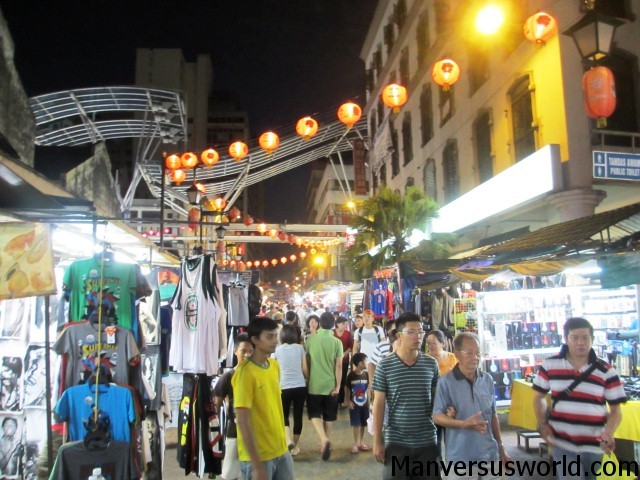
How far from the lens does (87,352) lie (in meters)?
4.29

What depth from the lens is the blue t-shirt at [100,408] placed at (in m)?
4.14

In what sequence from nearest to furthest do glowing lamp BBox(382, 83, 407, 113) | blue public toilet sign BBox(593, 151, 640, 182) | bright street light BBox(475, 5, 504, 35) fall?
bright street light BBox(475, 5, 504, 35)
blue public toilet sign BBox(593, 151, 640, 182)
glowing lamp BBox(382, 83, 407, 113)

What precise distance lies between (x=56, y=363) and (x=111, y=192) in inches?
244

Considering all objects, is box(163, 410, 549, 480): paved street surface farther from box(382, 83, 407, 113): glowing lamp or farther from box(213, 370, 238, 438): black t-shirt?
box(382, 83, 407, 113): glowing lamp

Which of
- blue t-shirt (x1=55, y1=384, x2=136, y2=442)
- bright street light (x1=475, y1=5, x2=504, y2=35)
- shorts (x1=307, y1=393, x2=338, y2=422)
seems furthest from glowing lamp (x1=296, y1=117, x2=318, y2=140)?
blue t-shirt (x1=55, y1=384, x2=136, y2=442)

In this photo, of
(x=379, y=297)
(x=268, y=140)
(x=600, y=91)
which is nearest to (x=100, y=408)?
(x=600, y=91)

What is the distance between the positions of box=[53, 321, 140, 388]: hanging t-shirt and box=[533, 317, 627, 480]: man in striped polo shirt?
3892 mm

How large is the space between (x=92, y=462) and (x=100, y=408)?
1.41 feet

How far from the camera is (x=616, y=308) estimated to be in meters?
9.07

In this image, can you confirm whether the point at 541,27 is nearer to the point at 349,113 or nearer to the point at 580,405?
the point at 349,113

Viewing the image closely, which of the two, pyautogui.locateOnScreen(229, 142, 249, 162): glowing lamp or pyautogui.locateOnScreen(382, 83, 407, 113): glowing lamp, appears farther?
pyautogui.locateOnScreen(229, 142, 249, 162): glowing lamp

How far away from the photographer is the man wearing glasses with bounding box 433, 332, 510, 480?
13.5 ft

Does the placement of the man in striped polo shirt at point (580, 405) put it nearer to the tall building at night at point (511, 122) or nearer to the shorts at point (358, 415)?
the shorts at point (358, 415)

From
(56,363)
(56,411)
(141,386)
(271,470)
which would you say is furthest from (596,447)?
(56,363)
